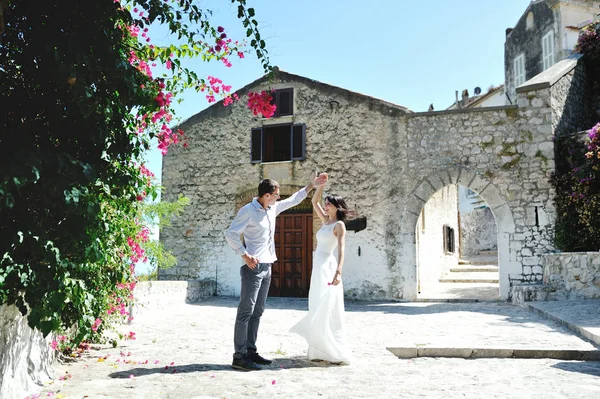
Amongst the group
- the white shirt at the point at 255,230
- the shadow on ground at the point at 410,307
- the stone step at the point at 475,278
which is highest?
the white shirt at the point at 255,230

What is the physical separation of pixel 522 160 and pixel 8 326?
10388mm

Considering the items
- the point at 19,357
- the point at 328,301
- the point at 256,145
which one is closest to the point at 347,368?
the point at 328,301

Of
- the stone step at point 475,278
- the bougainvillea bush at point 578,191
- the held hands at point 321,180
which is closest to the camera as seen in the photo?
the held hands at point 321,180

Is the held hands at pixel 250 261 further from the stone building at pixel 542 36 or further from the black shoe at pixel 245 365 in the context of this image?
the stone building at pixel 542 36

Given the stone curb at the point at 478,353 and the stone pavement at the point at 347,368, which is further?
the stone curb at the point at 478,353

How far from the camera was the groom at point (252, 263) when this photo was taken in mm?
4293

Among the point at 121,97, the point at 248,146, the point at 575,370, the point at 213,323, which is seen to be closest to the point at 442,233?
the point at 248,146

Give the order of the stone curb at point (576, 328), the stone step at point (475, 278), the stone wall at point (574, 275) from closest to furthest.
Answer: the stone curb at point (576, 328) → the stone wall at point (574, 275) → the stone step at point (475, 278)

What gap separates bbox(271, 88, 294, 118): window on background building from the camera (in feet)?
42.2

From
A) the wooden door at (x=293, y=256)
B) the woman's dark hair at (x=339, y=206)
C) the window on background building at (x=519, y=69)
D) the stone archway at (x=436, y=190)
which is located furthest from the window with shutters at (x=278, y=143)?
the window on background building at (x=519, y=69)

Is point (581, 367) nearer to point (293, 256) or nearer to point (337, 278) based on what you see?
point (337, 278)

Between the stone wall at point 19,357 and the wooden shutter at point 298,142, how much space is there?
916 centimetres

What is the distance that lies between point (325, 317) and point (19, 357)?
248 cm

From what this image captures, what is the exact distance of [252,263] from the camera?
425 cm
